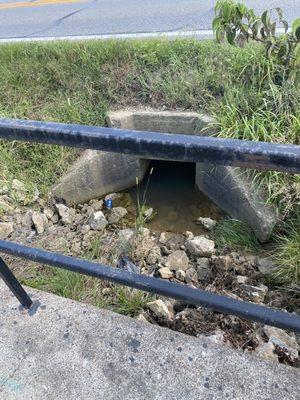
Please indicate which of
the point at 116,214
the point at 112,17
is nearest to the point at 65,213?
the point at 116,214

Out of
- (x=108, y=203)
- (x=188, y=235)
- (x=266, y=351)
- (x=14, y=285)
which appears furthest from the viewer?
(x=108, y=203)

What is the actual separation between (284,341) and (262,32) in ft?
8.25

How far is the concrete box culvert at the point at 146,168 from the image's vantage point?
319 centimetres

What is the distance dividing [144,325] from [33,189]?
2586mm

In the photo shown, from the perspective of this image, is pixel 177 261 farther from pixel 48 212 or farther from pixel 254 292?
pixel 48 212

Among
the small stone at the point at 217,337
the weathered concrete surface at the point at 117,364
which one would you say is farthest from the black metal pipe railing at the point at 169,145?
the small stone at the point at 217,337

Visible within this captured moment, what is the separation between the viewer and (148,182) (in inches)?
183

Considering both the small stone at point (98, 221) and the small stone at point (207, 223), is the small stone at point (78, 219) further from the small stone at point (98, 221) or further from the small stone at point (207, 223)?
the small stone at point (207, 223)

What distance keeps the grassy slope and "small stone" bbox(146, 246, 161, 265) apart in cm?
118

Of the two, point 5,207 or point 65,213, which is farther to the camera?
point 65,213

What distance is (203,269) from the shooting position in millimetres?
3020

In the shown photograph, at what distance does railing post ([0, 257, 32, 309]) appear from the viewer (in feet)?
4.94

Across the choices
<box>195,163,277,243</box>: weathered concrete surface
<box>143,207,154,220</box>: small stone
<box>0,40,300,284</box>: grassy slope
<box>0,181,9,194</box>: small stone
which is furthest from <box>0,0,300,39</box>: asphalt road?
<box>0,181,9,194</box>: small stone

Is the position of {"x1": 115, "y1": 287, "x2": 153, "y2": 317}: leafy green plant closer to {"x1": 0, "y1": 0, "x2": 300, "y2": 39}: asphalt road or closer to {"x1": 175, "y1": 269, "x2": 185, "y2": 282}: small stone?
{"x1": 175, "y1": 269, "x2": 185, "y2": 282}: small stone
